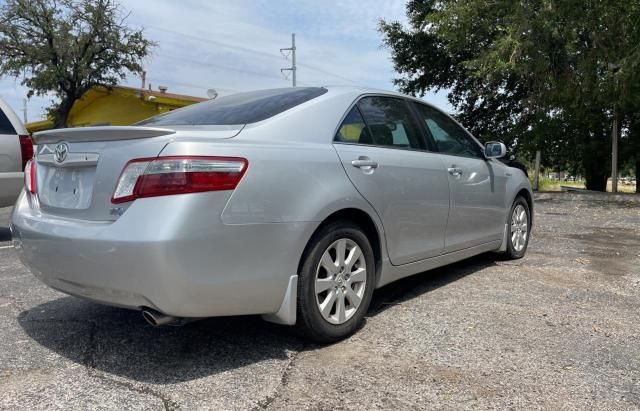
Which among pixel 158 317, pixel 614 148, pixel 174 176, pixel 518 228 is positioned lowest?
pixel 158 317

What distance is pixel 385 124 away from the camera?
3.79 m

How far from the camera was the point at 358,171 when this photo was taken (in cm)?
329

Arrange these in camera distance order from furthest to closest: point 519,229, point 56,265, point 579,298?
point 519,229, point 579,298, point 56,265

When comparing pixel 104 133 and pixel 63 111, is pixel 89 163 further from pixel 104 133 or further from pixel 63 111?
pixel 63 111

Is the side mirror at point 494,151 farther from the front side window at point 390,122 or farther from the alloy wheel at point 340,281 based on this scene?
the alloy wheel at point 340,281

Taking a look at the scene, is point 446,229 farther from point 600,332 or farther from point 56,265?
point 56,265

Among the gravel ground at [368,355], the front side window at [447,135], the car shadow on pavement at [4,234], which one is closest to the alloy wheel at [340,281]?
the gravel ground at [368,355]

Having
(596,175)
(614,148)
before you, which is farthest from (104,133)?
(596,175)

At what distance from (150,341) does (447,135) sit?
2.77m

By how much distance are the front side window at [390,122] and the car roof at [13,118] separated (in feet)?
15.8

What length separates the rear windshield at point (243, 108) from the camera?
3.17 m

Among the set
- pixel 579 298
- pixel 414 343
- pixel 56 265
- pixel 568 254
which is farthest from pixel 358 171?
pixel 568 254

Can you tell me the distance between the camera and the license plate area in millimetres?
2809

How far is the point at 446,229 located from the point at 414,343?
122 cm
